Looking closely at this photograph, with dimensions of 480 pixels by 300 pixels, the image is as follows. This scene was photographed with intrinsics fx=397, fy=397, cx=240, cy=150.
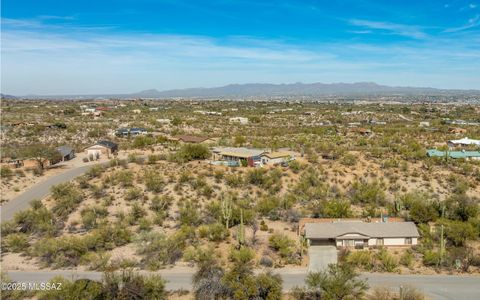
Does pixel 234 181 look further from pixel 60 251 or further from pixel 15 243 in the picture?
pixel 15 243

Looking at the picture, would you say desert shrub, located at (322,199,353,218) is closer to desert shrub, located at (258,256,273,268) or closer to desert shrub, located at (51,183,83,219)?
desert shrub, located at (258,256,273,268)

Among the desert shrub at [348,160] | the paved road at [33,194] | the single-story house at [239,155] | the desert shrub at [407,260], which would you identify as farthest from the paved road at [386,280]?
the single-story house at [239,155]

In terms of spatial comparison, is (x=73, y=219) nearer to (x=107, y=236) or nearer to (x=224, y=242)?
(x=107, y=236)

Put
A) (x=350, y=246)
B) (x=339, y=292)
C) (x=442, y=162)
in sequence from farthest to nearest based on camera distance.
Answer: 1. (x=442, y=162)
2. (x=350, y=246)
3. (x=339, y=292)

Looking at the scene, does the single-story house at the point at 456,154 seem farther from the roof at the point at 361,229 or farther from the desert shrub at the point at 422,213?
the roof at the point at 361,229

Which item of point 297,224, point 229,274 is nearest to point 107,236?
point 229,274

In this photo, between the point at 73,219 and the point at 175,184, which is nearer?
the point at 73,219

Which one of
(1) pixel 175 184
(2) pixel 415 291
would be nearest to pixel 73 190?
(1) pixel 175 184


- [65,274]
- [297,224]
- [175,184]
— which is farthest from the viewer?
[175,184]
